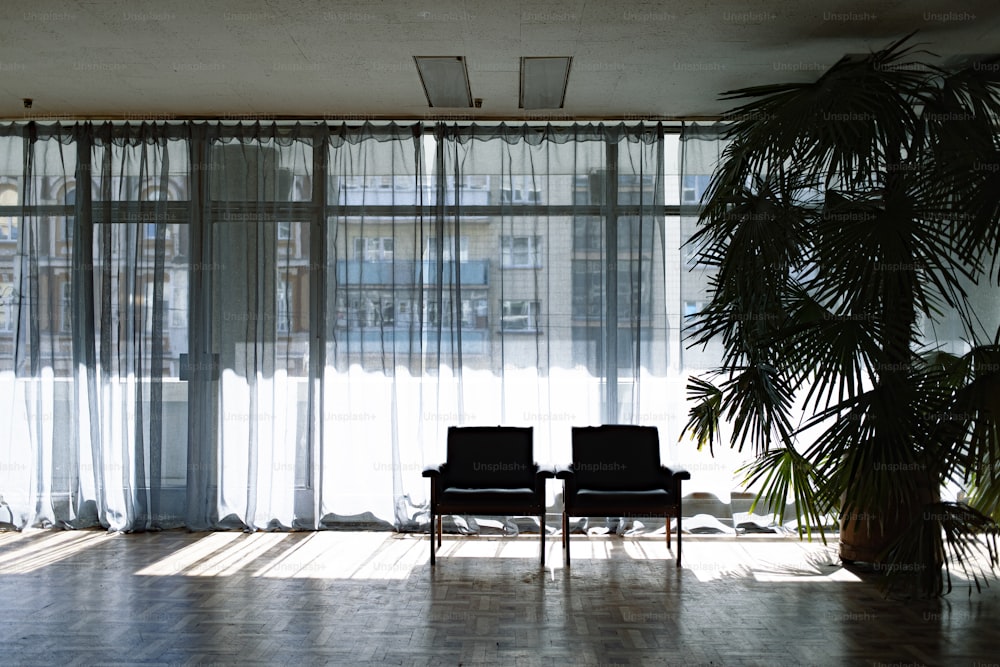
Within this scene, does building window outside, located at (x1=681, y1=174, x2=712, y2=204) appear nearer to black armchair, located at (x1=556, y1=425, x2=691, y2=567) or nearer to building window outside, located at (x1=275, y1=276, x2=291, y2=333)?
black armchair, located at (x1=556, y1=425, x2=691, y2=567)

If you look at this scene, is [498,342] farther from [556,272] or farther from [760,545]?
[760,545]

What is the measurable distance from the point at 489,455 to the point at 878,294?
109 inches

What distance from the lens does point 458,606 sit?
4.53 metres

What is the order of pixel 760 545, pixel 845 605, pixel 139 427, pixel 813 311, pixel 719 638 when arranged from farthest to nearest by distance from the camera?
pixel 139 427
pixel 760 545
pixel 813 311
pixel 845 605
pixel 719 638

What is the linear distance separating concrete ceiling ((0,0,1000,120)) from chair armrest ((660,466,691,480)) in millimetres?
2544

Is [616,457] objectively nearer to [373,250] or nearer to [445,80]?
[373,250]

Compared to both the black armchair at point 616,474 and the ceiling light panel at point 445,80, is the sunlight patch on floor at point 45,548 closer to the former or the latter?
the black armchair at point 616,474

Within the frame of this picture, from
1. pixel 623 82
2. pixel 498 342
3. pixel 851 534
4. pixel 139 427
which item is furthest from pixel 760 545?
pixel 139 427

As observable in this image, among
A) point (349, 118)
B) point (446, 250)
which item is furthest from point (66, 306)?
point (446, 250)

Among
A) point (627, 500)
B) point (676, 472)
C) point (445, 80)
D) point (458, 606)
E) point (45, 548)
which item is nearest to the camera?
point (458, 606)

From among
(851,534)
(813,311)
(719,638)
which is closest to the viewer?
(719,638)

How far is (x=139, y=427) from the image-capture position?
638 centimetres

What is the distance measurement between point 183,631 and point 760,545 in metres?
3.83

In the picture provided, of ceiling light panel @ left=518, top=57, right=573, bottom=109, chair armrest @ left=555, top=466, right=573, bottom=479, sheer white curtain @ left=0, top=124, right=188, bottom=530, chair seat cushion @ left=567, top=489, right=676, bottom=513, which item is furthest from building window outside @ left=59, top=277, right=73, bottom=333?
chair seat cushion @ left=567, top=489, right=676, bottom=513
